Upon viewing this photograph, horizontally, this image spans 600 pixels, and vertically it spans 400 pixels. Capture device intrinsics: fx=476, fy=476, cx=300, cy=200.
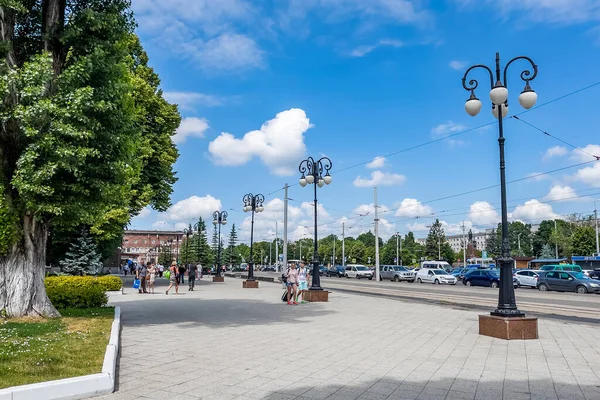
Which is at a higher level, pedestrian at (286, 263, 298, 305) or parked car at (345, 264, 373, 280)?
pedestrian at (286, 263, 298, 305)

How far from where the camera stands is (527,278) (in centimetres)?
3678

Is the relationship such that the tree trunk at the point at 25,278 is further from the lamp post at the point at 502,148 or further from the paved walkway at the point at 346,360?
the lamp post at the point at 502,148

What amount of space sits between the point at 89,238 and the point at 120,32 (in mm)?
19588

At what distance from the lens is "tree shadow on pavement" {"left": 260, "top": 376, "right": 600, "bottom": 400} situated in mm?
5617

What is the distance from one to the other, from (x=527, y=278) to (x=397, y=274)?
47.9 feet

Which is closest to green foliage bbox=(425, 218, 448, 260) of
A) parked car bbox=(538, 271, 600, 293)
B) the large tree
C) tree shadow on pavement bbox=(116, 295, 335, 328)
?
parked car bbox=(538, 271, 600, 293)

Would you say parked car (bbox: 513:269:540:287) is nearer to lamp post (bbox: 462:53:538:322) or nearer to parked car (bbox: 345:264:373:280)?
parked car (bbox: 345:264:373:280)

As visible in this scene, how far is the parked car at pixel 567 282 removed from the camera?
30.7 metres

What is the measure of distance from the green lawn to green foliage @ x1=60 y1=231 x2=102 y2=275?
17.9 m

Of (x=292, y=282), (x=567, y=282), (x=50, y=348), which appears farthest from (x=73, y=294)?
(x=567, y=282)

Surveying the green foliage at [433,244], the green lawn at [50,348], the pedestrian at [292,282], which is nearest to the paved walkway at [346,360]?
the green lawn at [50,348]

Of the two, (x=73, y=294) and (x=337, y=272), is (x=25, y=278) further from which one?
(x=337, y=272)

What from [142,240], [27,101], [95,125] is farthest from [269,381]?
[142,240]

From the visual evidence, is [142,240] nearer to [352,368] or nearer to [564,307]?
[564,307]
